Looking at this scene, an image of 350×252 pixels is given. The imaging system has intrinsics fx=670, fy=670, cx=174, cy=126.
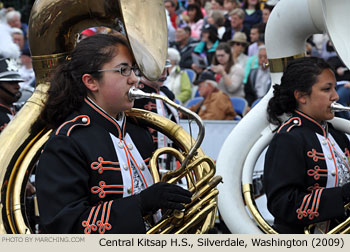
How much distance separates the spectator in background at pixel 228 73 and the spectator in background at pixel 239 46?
0.92 ft

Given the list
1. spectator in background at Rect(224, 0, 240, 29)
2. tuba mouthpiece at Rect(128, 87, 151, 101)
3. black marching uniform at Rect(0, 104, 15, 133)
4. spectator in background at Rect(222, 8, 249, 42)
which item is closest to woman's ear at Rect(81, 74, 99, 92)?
tuba mouthpiece at Rect(128, 87, 151, 101)

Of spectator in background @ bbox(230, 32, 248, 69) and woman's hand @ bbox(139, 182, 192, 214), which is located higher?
woman's hand @ bbox(139, 182, 192, 214)

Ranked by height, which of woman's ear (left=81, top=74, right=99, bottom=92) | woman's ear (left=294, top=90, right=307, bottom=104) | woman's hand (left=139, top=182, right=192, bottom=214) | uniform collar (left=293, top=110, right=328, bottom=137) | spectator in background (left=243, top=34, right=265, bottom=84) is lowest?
spectator in background (left=243, top=34, right=265, bottom=84)

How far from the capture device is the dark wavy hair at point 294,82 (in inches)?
120

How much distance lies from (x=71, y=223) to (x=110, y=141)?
1.24ft

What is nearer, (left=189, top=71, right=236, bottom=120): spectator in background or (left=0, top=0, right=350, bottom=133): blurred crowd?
(left=189, top=71, right=236, bottom=120): spectator in background

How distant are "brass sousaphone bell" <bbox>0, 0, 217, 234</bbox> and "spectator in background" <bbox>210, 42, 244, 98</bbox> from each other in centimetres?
490

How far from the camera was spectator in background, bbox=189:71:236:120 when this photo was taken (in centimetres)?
673

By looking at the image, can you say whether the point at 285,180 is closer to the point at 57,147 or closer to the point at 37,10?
the point at 57,147

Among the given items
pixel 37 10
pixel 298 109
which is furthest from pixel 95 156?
pixel 298 109

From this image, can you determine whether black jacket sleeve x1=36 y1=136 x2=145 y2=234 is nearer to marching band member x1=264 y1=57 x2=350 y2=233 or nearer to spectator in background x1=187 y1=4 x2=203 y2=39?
marching band member x1=264 y1=57 x2=350 y2=233

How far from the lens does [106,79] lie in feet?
8.07

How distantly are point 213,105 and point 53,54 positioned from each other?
402cm

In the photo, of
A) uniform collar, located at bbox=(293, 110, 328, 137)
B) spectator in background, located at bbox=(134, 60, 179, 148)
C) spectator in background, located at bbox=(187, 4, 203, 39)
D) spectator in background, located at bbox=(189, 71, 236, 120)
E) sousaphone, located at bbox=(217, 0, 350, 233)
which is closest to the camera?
uniform collar, located at bbox=(293, 110, 328, 137)
